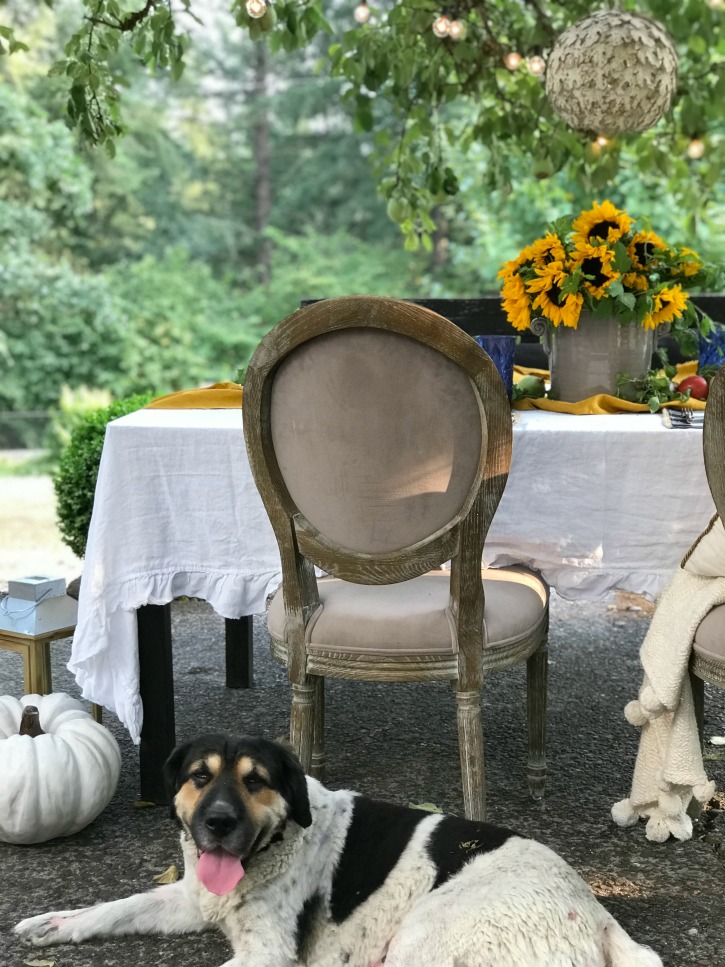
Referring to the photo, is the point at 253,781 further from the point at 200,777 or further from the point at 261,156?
the point at 261,156

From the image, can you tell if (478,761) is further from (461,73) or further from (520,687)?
(461,73)

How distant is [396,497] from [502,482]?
0.23 m

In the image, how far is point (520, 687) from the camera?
4137 millimetres

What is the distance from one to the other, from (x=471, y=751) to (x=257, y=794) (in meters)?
0.62

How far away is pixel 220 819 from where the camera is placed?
6.84 ft

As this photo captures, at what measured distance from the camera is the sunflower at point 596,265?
2.96m

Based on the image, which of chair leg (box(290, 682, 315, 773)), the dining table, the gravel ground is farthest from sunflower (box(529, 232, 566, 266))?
the gravel ground

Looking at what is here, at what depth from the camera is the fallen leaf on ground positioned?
2643 millimetres

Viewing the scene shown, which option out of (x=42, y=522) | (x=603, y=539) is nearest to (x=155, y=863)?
(x=603, y=539)

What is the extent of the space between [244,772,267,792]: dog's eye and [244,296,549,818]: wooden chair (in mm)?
471

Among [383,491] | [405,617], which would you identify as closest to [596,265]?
[383,491]

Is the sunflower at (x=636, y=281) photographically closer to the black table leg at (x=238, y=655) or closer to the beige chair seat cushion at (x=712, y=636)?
the beige chair seat cushion at (x=712, y=636)

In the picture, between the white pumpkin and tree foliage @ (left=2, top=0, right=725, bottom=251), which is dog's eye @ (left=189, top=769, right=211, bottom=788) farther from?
tree foliage @ (left=2, top=0, right=725, bottom=251)

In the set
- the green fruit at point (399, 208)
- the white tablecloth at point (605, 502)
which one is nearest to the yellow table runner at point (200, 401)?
the white tablecloth at point (605, 502)
